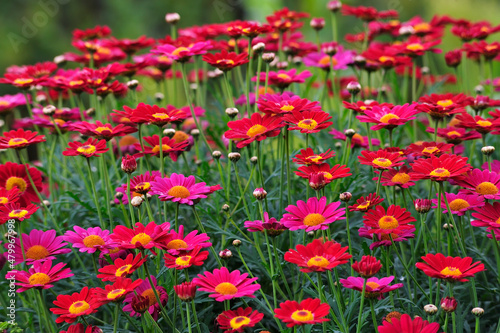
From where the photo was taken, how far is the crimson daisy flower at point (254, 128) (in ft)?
4.75

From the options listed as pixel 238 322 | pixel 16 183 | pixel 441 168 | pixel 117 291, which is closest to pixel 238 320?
pixel 238 322

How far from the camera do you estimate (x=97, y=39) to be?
2688 millimetres

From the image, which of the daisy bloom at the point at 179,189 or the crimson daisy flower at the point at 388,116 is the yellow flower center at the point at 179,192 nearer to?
the daisy bloom at the point at 179,189

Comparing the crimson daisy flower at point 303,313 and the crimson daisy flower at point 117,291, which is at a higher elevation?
the crimson daisy flower at point 117,291

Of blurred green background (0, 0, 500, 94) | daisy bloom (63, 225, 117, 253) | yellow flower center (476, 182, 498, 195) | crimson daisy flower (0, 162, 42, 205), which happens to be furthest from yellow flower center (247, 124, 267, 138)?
blurred green background (0, 0, 500, 94)

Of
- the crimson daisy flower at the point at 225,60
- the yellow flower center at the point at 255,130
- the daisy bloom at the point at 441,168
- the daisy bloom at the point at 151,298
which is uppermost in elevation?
the crimson daisy flower at the point at 225,60

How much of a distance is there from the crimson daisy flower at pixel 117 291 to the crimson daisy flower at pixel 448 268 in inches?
23.6

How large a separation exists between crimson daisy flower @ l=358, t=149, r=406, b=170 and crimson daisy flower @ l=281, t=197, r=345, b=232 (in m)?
0.15

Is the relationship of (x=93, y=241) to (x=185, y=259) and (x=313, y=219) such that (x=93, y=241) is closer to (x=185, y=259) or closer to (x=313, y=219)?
(x=185, y=259)

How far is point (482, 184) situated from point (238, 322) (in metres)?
0.68

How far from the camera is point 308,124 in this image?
142cm

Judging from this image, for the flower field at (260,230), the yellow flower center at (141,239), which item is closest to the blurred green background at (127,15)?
the flower field at (260,230)

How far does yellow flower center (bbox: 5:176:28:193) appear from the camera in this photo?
1.72 meters

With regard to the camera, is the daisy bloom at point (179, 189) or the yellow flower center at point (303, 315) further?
the daisy bloom at point (179, 189)
